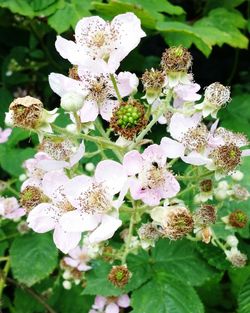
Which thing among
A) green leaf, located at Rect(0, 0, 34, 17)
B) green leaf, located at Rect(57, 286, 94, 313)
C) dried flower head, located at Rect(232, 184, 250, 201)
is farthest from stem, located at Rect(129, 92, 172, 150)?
green leaf, located at Rect(0, 0, 34, 17)

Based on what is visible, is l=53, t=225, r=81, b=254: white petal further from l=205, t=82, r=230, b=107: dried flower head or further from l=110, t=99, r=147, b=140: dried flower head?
l=205, t=82, r=230, b=107: dried flower head

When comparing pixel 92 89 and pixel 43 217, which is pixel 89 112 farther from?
pixel 43 217

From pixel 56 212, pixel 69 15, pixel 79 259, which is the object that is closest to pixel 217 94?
pixel 56 212

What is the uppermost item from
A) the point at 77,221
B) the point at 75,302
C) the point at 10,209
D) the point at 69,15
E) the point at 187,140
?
the point at 187,140

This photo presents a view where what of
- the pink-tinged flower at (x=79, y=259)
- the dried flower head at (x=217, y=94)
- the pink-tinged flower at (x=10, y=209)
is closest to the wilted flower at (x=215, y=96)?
the dried flower head at (x=217, y=94)

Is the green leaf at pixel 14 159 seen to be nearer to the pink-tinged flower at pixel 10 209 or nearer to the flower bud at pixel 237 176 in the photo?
the pink-tinged flower at pixel 10 209

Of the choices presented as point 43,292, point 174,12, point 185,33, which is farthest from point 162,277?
point 174,12
